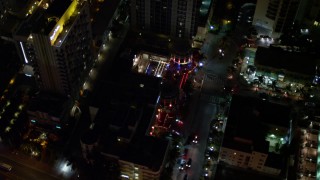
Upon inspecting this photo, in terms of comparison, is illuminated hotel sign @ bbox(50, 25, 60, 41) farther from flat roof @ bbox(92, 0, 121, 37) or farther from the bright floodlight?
the bright floodlight

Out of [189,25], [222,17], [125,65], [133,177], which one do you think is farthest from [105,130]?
[222,17]

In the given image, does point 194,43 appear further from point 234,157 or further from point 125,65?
point 234,157

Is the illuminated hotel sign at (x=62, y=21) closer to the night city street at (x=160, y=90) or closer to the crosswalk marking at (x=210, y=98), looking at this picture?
the night city street at (x=160, y=90)

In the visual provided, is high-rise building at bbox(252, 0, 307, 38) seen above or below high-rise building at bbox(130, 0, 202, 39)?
above

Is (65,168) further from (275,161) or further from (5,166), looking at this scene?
(275,161)

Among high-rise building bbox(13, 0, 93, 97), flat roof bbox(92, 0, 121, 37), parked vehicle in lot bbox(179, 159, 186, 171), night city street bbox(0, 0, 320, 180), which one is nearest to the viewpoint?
high-rise building bbox(13, 0, 93, 97)

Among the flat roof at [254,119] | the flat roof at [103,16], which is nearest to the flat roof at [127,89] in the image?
the flat roof at [103,16]

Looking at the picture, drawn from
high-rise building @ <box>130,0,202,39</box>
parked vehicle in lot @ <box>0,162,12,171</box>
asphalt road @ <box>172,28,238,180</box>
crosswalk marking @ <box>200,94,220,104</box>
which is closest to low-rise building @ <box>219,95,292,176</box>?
asphalt road @ <box>172,28,238,180</box>

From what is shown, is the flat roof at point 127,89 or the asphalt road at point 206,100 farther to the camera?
the flat roof at point 127,89
